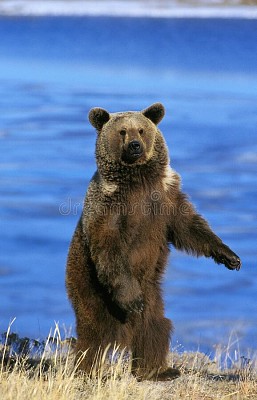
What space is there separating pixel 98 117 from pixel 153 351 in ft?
4.87

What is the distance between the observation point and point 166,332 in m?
7.68

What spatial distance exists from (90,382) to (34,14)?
166 feet

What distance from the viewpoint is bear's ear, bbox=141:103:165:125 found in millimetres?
7555

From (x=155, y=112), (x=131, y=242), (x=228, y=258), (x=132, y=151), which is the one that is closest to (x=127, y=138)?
(x=132, y=151)

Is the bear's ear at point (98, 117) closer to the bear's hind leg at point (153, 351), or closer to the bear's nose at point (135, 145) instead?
the bear's nose at point (135, 145)

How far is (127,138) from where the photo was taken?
7.38 meters

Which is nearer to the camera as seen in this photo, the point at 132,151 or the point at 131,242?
the point at 132,151

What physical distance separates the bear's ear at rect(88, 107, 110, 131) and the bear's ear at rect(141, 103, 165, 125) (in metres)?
0.24

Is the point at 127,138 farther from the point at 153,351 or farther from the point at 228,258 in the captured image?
the point at 153,351

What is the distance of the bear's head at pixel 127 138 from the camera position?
24.2 ft

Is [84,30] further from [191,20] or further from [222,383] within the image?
[222,383]

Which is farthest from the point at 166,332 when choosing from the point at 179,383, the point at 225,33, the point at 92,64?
the point at 225,33

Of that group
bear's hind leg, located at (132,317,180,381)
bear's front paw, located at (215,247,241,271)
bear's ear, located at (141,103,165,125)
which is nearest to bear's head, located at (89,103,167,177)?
bear's ear, located at (141,103,165,125)

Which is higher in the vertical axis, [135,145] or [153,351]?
[135,145]
